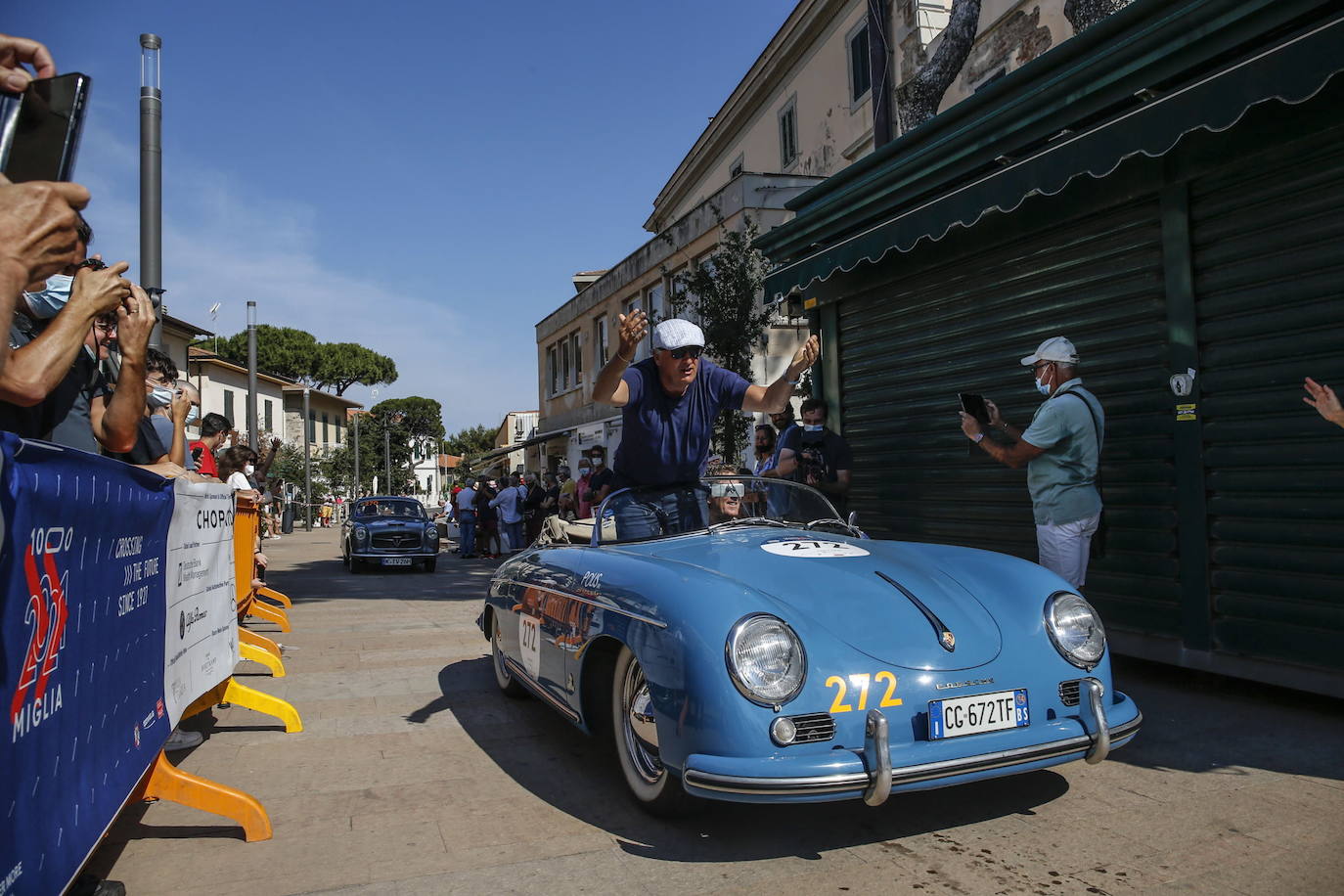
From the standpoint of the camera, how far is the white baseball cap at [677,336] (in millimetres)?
4363

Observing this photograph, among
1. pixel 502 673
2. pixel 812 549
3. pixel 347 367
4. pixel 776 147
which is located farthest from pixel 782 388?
pixel 347 367

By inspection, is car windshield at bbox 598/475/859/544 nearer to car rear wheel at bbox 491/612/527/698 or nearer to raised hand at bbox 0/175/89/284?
car rear wheel at bbox 491/612/527/698

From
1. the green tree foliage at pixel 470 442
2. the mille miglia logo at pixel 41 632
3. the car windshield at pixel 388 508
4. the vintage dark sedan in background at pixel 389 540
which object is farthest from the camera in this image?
the green tree foliage at pixel 470 442

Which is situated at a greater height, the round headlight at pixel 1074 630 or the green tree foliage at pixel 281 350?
the green tree foliage at pixel 281 350

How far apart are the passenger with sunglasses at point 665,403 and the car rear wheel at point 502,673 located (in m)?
1.30

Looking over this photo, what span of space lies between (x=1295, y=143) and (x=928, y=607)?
3475 mm

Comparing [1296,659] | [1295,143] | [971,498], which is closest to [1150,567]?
[1296,659]

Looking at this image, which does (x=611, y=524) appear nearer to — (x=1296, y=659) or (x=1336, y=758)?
(x=1336, y=758)

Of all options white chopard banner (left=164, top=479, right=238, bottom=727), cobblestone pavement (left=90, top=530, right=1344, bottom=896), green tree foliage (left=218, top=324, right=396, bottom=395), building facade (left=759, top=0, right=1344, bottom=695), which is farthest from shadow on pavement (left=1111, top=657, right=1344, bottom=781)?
green tree foliage (left=218, top=324, right=396, bottom=395)

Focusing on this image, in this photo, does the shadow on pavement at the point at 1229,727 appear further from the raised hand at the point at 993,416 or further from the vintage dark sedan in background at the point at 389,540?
the vintage dark sedan in background at the point at 389,540

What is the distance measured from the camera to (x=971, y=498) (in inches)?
283

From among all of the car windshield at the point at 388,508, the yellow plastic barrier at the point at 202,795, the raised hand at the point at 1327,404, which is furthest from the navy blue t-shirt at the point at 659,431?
the car windshield at the point at 388,508

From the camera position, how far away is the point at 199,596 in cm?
383

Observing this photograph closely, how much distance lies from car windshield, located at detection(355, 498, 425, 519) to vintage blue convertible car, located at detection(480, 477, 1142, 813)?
14.2 metres
